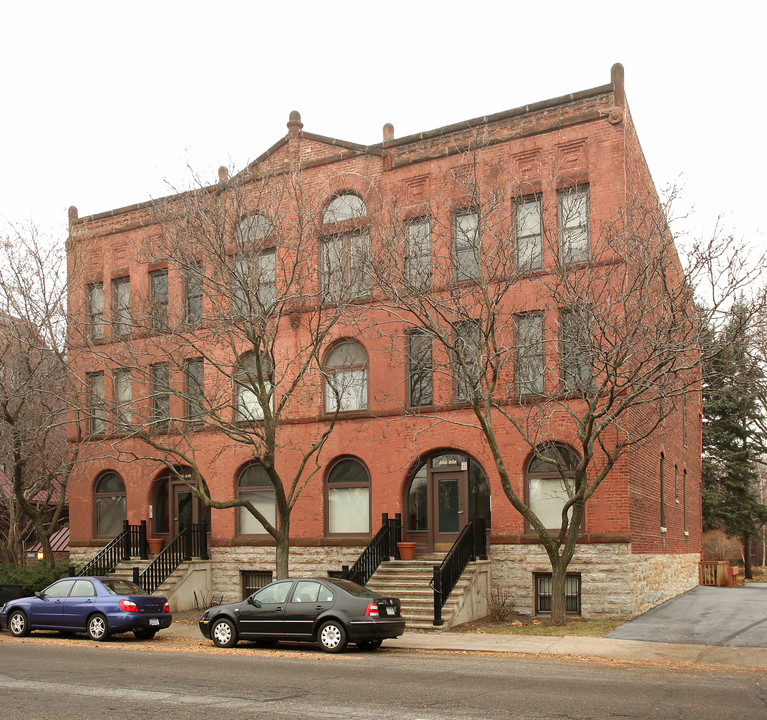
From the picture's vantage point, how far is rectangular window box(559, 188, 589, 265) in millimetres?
21578

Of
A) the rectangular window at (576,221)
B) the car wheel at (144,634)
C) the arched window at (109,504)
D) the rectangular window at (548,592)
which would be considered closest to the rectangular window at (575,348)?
the rectangular window at (576,221)

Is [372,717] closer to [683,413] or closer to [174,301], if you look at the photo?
[174,301]

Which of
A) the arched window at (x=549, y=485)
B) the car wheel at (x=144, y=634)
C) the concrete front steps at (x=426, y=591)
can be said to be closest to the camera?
the car wheel at (x=144, y=634)

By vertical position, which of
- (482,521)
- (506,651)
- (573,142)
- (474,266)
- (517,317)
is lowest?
(506,651)

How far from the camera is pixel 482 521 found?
870 inches

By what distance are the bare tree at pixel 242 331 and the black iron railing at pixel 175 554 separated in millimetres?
1288

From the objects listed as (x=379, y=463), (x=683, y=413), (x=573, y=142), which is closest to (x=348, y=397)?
(x=379, y=463)

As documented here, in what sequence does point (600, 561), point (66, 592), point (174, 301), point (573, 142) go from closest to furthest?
point (66, 592) → point (600, 561) → point (573, 142) → point (174, 301)

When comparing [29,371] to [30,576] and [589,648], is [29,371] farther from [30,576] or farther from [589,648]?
[589,648]

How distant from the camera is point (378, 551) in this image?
22.7 m

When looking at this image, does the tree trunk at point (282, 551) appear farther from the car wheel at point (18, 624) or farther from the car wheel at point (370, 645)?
the car wheel at point (18, 624)

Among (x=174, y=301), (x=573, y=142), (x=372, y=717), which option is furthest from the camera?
(x=174, y=301)

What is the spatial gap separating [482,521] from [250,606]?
733 cm

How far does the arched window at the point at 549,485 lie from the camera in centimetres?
2184
